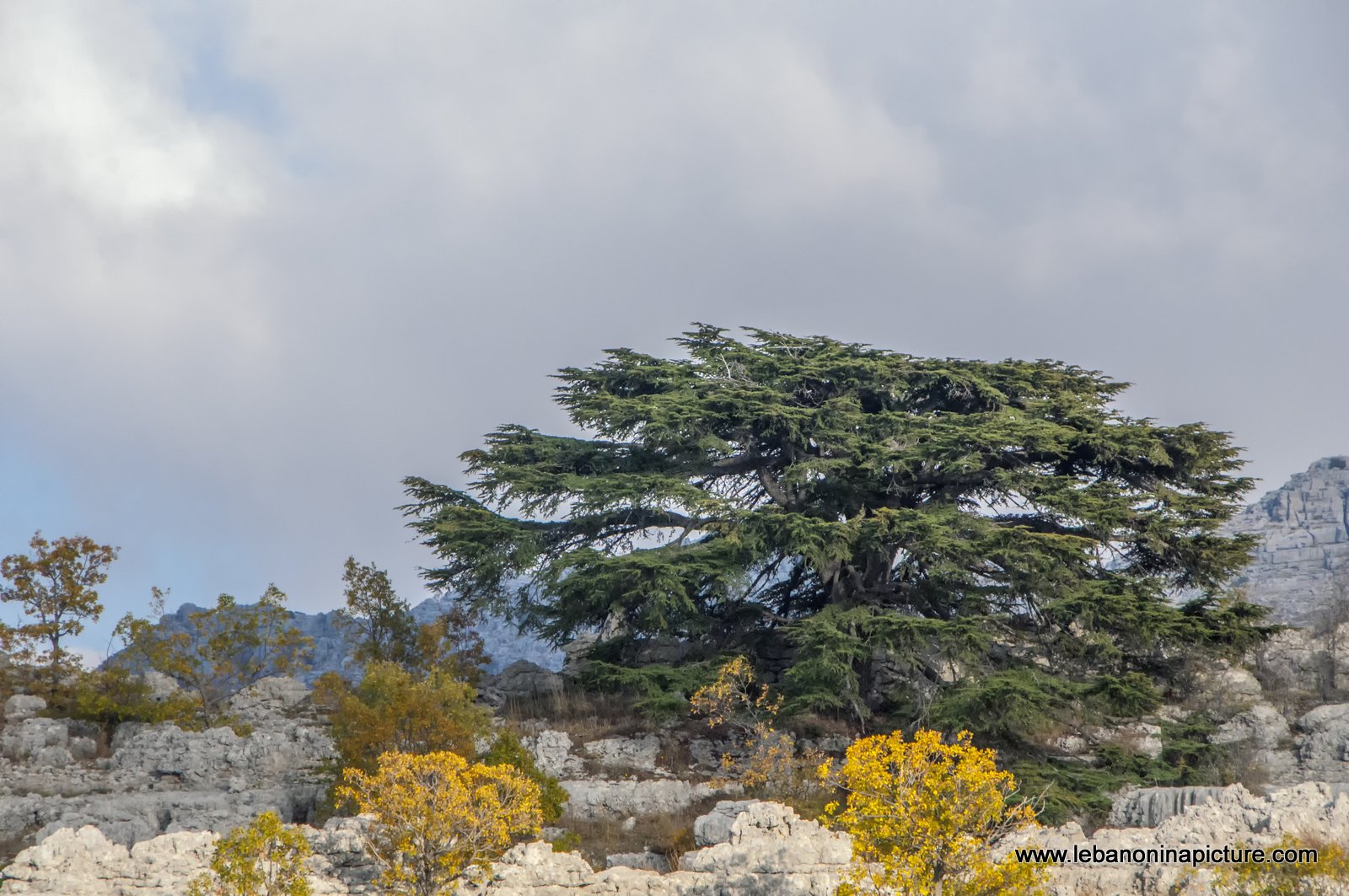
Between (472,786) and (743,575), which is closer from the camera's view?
(472,786)

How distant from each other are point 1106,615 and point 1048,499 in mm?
2603

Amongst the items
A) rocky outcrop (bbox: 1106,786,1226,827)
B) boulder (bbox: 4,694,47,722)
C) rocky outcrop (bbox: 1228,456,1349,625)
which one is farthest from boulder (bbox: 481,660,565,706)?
rocky outcrop (bbox: 1228,456,1349,625)

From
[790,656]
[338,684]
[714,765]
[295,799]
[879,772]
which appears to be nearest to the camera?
[879,772]

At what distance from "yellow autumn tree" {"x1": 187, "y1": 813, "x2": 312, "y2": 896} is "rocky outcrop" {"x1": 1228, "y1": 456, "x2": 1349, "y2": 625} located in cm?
8793

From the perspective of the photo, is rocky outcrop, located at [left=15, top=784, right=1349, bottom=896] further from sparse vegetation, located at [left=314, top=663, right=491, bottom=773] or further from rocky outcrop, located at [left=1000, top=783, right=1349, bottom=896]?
sparse vegetation, located at [left=314, top=663, right=491, bottom=773]

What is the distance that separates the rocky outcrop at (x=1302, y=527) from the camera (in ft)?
305

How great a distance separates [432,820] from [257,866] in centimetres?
186

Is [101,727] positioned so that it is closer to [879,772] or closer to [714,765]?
[714,765]

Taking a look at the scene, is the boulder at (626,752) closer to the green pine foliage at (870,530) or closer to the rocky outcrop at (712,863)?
the green pine foliage at (870,530)

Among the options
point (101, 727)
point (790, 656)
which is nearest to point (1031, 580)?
point (790, 656)

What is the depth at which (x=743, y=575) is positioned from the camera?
74.8 feet

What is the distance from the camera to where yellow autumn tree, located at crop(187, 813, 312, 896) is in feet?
37.9

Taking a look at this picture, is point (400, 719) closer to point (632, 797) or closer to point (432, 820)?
point (632, 797)

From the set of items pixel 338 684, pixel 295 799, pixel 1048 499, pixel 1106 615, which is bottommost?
pixel 295 799
